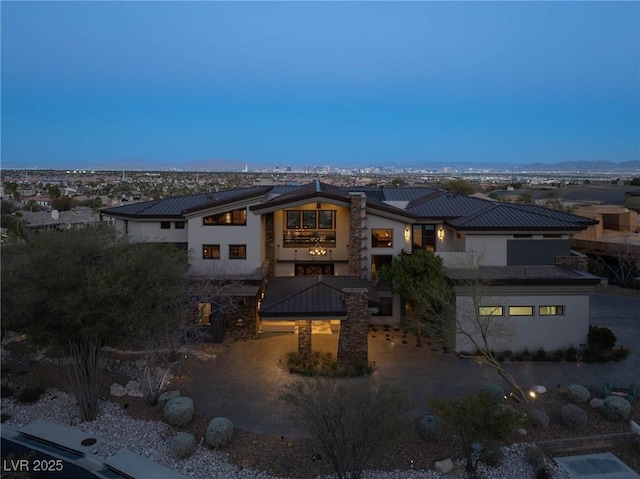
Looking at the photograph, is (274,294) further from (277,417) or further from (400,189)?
Result: (400,189)

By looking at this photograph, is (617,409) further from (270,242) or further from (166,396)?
(270,242)

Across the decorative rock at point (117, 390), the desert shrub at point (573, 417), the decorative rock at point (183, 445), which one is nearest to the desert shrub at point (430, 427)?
the desert shrub at point (573, 417)

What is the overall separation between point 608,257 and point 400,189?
618 inches

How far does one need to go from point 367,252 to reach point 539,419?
11.1 meters

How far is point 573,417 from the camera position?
12.3 metres

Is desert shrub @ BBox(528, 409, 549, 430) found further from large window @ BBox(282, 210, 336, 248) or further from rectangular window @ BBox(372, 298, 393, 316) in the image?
large window @ BBox(282, 210, 336, 248)

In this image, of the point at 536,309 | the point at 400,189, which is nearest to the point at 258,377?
the point at 536,309

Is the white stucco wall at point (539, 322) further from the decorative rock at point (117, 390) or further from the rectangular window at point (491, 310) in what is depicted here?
the decorative rock at point (117, 390)

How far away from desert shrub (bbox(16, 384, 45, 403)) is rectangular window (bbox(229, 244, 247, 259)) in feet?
30.2

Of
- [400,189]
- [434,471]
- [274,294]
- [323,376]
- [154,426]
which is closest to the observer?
[434,471]

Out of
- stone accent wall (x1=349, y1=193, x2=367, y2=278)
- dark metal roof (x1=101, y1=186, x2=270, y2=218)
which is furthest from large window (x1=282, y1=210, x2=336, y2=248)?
stone accent wall (x1=349, y1=193, x2=367, y2=278)

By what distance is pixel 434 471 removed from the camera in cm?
1069

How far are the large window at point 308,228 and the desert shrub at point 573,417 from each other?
13561mm

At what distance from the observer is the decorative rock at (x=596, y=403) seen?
13.2 metres
